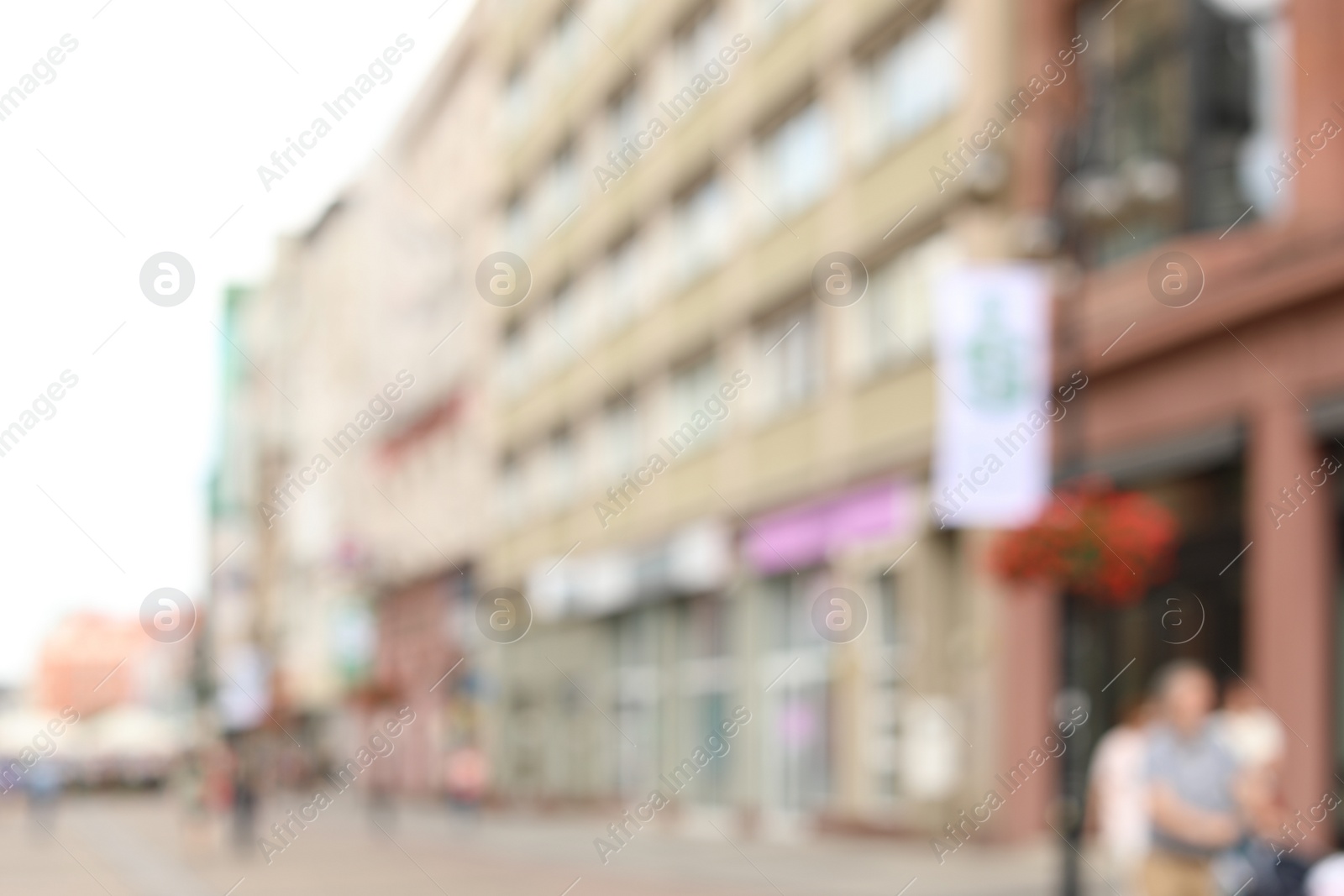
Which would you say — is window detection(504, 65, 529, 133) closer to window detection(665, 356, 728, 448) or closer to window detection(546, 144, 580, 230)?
window detection(546, 144, 580, 230)

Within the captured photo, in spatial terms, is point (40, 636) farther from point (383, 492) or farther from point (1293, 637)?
point (1293, 637)

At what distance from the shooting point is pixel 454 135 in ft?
179

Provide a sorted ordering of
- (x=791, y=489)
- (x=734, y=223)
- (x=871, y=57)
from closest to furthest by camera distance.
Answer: (x=871, y=57) < (x=791, y=489) < (x=734, y=223)

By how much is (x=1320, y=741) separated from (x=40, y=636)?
553 ft

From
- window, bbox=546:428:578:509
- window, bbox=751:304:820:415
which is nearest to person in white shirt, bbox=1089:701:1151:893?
window, bbox=751:304:820:415

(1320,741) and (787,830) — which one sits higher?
(1320,741)

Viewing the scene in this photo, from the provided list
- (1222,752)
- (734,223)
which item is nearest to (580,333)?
(734,223)

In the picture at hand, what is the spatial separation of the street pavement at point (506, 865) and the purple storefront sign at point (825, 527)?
4129mm

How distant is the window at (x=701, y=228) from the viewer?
3475 centimetres

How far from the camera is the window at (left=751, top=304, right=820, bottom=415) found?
30.9m

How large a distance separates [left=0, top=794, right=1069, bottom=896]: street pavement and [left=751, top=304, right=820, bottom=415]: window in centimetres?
684

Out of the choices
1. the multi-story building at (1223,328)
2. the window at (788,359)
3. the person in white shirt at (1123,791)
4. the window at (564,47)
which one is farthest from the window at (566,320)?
the person in white shirt at (1123,791)

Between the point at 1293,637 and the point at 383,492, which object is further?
the point at 383,492

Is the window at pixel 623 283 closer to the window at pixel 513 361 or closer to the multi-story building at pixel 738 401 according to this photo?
the multi-story building at pixel 738 401
